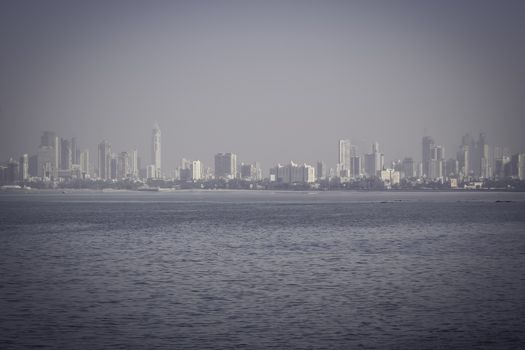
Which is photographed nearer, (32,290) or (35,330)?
(35,330)

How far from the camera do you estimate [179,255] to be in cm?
4447

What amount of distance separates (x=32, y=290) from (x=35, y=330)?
328 inches

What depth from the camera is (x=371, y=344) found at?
67.6 ft

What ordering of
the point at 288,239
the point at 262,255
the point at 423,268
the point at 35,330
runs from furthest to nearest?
the point at 288,239 < the point at 262,255 < the point at 423,268 < the point at 35,330

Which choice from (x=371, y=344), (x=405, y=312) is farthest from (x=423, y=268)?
(x=371, y=344)

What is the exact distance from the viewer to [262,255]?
4431 cm

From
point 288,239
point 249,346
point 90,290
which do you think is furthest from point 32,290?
point 288,239

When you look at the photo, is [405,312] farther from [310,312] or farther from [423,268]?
[423,268]

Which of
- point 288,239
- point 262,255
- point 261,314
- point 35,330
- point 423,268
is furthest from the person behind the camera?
point 288,239

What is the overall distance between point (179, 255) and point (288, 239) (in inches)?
561

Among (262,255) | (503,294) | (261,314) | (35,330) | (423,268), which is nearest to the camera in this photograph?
(35,330)

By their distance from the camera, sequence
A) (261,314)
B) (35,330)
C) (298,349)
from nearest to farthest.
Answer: (298,349), (35,330), (261,314)

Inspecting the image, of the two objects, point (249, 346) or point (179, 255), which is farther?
point (179, 255)

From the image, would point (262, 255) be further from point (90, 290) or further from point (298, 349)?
point (298, 349)
